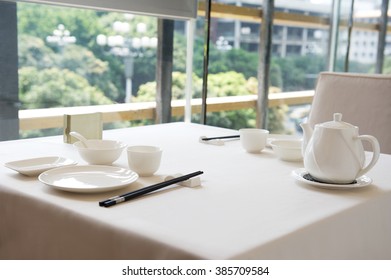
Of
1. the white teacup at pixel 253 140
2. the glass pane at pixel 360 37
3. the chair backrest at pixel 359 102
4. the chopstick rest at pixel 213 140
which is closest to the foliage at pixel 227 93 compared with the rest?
the glass pane at pixel 360 37

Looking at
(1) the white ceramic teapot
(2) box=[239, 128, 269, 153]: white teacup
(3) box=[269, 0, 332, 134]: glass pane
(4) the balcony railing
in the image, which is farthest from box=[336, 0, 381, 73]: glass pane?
(1) the white ceramic teapot

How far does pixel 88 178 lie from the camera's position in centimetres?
100

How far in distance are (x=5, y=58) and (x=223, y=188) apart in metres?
1.56

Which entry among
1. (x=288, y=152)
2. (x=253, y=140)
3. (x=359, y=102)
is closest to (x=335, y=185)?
(x=288, y=152)

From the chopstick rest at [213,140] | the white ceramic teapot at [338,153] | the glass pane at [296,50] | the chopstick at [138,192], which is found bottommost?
the chopstick at [138,192]

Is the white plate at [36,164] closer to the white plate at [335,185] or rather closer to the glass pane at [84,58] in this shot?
the white plate at [335,185]

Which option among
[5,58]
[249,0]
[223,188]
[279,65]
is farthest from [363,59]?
[223,188]

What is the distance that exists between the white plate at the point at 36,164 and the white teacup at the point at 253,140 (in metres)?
0.49

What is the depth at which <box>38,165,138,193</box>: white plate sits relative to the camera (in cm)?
90

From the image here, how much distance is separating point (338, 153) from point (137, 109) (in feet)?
6.52

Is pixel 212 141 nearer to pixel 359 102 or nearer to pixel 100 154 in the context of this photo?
pixel 100 154

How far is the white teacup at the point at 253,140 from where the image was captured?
1353 mm

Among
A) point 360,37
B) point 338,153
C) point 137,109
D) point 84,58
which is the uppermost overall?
point 360,37
